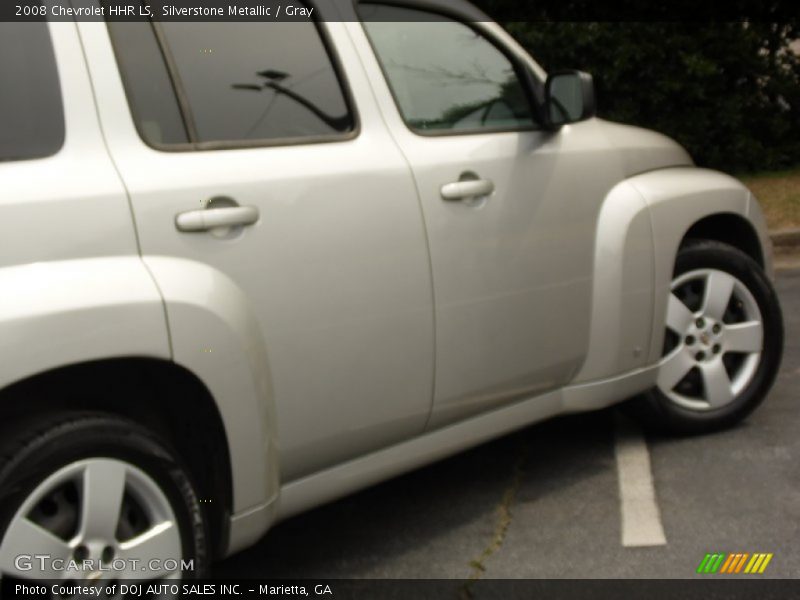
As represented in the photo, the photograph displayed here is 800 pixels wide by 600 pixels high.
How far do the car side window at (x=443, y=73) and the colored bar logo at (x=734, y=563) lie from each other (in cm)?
148

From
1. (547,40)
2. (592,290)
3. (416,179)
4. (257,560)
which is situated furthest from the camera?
(547,40)

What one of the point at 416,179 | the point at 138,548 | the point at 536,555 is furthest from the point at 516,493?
the point at 138,548

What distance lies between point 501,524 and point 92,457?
5.60ft

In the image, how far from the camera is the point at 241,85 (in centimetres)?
340

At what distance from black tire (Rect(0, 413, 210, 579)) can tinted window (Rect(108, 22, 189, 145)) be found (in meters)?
0.72

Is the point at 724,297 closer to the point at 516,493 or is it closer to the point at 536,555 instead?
the point at 516,493

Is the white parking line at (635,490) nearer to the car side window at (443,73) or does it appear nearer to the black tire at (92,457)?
the car side window at (443,73)

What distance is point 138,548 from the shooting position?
9.49ft

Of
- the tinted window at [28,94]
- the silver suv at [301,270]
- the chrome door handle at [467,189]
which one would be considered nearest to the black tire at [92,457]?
the silver suv at [301,270]

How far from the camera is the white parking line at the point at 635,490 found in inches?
155

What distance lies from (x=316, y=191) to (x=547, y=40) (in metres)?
7.98

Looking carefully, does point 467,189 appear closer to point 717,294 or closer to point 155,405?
point 155,405

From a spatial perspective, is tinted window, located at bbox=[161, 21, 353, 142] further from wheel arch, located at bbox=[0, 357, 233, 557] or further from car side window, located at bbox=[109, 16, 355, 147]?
wheel arch, located at bbox=[0, 357, 233, 557]

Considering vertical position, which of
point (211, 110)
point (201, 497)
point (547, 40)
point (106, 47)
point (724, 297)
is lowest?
point (547, 40)
